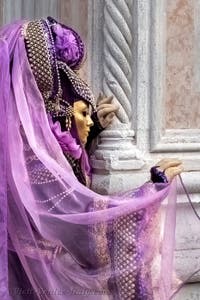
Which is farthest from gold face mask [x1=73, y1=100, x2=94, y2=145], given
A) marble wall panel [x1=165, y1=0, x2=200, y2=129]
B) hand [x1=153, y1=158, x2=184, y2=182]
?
marble wall panel [x1=165, y1=0, x2=200, y2=129]

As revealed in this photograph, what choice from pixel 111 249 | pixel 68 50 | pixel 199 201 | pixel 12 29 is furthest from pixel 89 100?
pixel 199 201

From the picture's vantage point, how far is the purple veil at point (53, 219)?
2180 millimetres

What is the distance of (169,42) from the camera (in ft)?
9.59

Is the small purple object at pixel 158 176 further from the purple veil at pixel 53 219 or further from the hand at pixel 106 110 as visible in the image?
the hand at pixel 106 110

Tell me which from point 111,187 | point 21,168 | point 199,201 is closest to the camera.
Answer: point 21,168

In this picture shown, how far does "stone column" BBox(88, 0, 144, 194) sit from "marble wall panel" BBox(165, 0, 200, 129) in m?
0.20

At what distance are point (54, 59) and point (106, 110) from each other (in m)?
0.45

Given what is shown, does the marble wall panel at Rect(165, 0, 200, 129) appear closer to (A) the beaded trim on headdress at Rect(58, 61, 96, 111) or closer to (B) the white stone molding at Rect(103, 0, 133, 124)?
(B) the white stone molding at Rect(103, 0, 133, 124)

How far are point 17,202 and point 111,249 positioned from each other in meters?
0.31

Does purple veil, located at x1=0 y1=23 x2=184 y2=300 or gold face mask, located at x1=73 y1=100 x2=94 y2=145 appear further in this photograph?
gold face mask, located at x1=73 y1=100 x2=94 y2=145

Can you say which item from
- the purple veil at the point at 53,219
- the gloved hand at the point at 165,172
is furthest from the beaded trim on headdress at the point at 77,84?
the gloved hand at the point at 165,172

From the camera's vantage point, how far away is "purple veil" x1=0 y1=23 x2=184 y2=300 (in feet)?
7.15

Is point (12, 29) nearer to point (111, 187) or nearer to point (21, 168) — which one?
point (21, 168)

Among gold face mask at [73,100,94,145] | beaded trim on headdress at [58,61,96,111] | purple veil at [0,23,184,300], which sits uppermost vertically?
beaded trim on headdress at [58,61,96,111]
